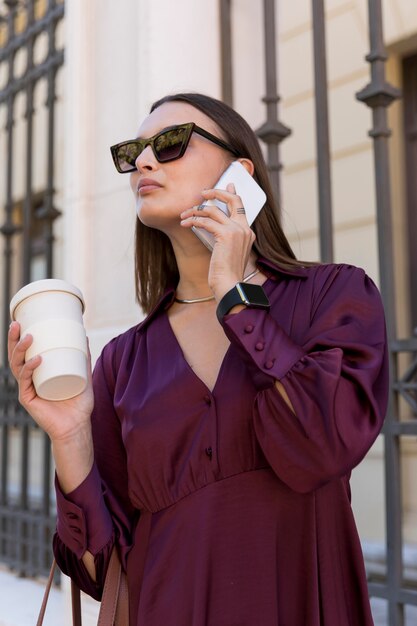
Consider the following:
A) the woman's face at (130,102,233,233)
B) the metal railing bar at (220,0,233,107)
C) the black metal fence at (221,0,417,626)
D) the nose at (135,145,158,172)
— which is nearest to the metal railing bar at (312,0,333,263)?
the black metal fence at (221,0,417,626)

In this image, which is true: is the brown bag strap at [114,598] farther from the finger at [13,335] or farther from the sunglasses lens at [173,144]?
the sunglasses lens at [173,144]

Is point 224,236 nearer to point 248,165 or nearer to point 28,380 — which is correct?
point 248,165

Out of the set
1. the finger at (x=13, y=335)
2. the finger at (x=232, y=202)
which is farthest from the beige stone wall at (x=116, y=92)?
the finger at (x=13, y=335)

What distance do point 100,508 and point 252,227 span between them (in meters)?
0.75

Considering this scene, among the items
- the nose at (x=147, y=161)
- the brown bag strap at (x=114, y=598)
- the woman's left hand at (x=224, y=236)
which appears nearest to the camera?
the woman's left hand at (x=224, y=236)

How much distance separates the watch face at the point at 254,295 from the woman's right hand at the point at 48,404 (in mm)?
413

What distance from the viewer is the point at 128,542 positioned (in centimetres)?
172

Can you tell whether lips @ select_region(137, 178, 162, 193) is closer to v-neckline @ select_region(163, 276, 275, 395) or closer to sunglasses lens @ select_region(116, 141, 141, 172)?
sunglasses lens @ select_region(116, 141, 141, 172)

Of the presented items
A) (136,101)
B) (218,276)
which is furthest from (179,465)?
(136,101)

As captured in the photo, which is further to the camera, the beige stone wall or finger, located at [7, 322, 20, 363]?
the beige stone wall

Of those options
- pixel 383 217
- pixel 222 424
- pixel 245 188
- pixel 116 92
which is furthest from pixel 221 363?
pixel 116 92

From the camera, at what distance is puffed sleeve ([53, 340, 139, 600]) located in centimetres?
167

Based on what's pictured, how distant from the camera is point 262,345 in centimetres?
139

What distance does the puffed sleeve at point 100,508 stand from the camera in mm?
1667
